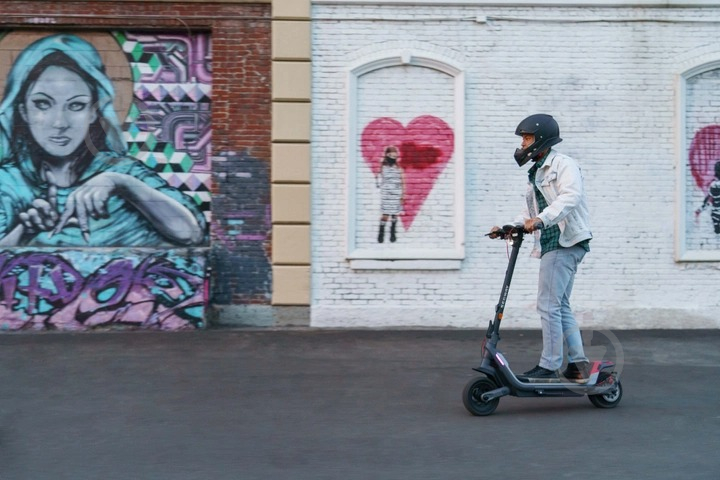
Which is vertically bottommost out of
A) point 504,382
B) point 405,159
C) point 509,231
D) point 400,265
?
point 504,382

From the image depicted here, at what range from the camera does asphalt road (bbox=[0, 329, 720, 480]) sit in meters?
5.41

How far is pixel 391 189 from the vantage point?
35.1 feet

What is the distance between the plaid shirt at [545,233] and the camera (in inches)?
261

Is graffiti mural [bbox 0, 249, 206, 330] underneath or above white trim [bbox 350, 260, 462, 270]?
underneath

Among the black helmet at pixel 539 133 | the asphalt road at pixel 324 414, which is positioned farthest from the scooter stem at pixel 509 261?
the asphalt road at pixel 324 414

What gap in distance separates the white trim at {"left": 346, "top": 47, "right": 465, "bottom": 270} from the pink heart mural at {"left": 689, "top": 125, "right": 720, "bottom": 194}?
8.97ft

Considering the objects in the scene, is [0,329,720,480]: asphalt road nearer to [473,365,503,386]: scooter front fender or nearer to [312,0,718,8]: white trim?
[473,365,503,386]: scooter front fender

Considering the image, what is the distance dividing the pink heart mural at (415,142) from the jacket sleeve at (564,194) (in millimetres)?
4158

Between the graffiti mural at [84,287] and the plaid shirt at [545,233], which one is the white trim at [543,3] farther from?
the plaid shirt at [545,233]

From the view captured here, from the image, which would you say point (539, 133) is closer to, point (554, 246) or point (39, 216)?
point (554, 246)

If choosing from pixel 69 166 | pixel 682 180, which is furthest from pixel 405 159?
pixel 69 166

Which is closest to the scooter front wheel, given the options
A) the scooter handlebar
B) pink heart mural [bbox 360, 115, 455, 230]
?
the scooter handlebar

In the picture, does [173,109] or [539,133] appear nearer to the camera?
[539,133]

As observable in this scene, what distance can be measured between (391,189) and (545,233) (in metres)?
4.14
